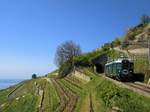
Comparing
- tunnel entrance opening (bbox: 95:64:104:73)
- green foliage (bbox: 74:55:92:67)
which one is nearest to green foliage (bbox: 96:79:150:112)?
tunnel entrance opening (bbox: 95:64:104:73)

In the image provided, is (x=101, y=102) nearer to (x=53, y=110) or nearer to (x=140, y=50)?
(x=53, y=110)

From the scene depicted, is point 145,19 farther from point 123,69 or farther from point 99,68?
point 123,69

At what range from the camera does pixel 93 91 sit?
4631cm

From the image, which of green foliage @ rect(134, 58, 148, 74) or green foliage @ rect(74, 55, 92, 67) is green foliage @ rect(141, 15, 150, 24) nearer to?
green foliage @ rect(74, 55, 92, 67)

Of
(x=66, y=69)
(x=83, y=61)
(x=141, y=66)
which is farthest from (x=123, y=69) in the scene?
(x=66, y=69)

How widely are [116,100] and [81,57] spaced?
2378 inches

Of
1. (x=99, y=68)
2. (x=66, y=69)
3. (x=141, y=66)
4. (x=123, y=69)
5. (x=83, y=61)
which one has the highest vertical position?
(x=83, y=61)

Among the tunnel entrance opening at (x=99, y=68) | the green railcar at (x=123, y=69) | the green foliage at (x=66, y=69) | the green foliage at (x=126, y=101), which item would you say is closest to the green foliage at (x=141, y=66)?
the green railcar at (x=123, y=69)

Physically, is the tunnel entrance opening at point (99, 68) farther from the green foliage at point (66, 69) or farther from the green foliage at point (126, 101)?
the green foliage at point (126, 101)

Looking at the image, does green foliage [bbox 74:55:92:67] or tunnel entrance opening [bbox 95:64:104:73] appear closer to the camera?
tunnel entrance opening [bbox 95:64:104:73]

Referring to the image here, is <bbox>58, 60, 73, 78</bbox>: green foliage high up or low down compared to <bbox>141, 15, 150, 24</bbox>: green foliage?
down

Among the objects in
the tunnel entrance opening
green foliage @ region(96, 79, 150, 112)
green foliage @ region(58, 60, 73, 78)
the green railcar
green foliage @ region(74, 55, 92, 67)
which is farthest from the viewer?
green foliage @ region(58, 60, 73, 78)

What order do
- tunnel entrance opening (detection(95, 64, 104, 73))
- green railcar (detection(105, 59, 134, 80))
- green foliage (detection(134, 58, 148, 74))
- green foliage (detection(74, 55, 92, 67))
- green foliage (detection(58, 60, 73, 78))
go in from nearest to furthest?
green railcar (detection(105, 59, 134, 80)) < green foliage (detection(134, 58, 148, 74)) < tunnel entrance opening (detection(95, 64, 104, 73)) < green foliage (detection(74, 55, 92, 67)) < green foliage (detection(58, 60, 73, 78))

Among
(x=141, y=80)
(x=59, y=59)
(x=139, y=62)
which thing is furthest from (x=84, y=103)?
(x=59, y=59)
